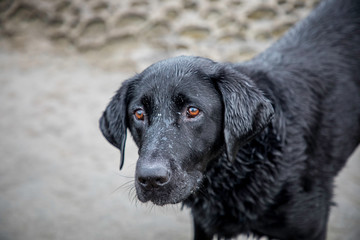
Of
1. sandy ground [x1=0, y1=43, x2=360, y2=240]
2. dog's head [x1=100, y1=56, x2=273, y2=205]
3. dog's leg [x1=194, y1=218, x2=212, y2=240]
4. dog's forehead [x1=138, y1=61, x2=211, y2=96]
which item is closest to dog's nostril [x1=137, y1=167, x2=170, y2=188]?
dog's head [x1=100, y1=56, x2=273, y2=205]

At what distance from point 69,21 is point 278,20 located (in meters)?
3.46

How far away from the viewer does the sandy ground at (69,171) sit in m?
3.46

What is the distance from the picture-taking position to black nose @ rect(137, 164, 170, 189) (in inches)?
77.7

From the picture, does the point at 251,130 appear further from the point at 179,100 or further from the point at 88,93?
the point at 88,93

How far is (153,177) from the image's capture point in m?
1.98

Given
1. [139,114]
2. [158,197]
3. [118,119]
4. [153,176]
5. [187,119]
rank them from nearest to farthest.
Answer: [153,176], [158,197], [187,119], [139,114], [118,119]

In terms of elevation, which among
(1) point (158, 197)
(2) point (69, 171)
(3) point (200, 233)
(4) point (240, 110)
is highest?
Result: (4) point (240, 110)

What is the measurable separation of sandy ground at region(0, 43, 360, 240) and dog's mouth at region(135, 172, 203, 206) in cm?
28

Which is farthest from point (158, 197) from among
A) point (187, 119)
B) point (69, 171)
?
point (69, 171)

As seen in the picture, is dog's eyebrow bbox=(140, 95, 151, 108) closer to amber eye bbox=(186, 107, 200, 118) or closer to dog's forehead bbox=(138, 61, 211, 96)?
dog's forehead bbox=(138, 61, 211, 96)

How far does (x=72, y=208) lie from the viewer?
3738 millimetres

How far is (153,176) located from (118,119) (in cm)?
67

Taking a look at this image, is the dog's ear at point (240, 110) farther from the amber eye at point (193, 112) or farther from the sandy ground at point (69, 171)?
the sandy ground at point (69, 171)

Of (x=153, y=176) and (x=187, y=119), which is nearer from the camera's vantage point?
(x=153, y=176)
